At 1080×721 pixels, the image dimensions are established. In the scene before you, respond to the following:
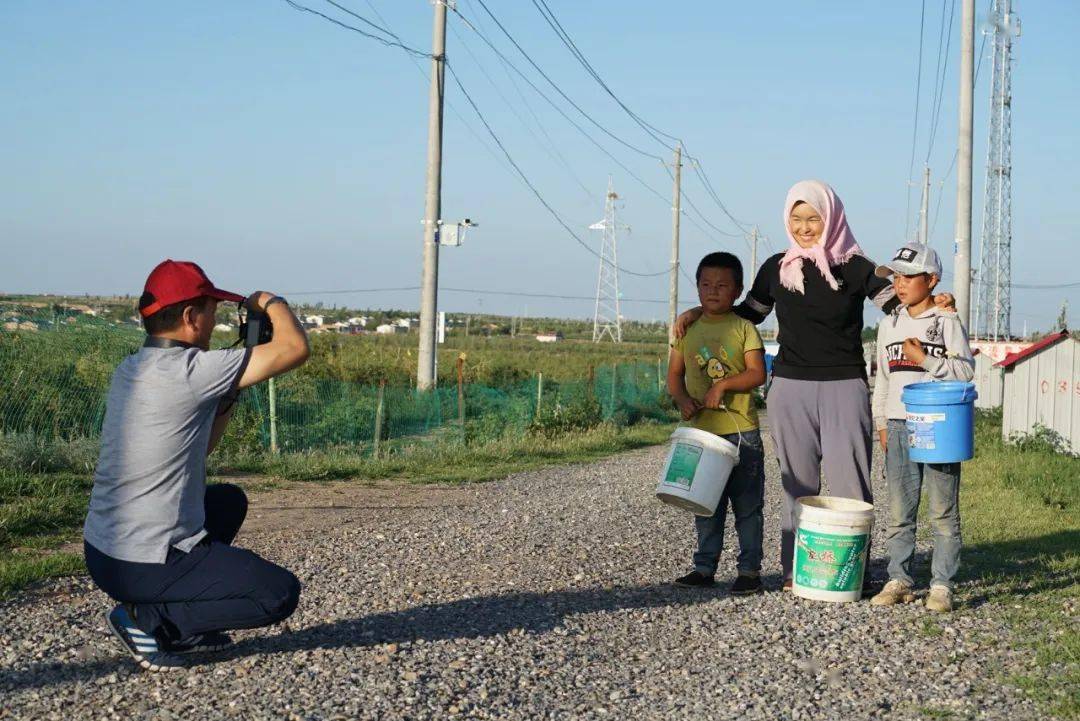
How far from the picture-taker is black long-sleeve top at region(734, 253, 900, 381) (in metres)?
6.37

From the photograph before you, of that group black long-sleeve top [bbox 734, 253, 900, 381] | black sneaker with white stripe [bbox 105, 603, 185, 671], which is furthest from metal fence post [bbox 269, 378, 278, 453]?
black sneaker with white stripe [bbox 105, 603, 185, 671]

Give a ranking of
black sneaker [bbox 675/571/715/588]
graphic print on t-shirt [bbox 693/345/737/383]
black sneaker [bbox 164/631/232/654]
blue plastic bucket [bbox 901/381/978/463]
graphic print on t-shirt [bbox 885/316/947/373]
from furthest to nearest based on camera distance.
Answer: black sneaker [bbox 675/571/715/588] → graphic print on t-shirt [bbox 693/345/737/383] → graphic print on t-shirt [bbox 885/316/947/373] → blue plastic bucket [bbox 901/381/978/463] → black sneaker [bbox 164/631/232/654]

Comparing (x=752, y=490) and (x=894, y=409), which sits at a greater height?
(x=894, y=409)

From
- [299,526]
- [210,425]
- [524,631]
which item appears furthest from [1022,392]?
[210,425]

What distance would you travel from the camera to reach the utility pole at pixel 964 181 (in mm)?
Answer: 17781

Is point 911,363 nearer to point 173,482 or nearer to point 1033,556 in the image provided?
point 1033,556

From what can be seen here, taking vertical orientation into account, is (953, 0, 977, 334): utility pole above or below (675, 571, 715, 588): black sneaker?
above

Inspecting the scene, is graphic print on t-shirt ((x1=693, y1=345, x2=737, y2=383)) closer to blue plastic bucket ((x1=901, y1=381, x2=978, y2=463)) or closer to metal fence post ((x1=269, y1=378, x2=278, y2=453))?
blue plastic bucket ((x1=901, y1=381, x2=978, y2=463))

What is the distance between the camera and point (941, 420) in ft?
19.9

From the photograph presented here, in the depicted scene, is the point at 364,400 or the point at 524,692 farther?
the point at 364,400

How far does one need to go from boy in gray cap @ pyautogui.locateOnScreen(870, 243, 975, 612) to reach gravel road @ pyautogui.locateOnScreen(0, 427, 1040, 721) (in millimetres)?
212

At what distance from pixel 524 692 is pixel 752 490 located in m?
2.36

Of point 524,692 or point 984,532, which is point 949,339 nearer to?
point 524,692

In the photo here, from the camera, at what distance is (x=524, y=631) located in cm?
572
